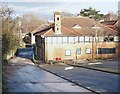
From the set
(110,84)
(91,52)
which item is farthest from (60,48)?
(110,84)

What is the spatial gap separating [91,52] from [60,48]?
20.8ft

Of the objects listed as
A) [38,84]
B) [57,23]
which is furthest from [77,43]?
[38,84]

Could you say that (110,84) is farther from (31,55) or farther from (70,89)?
(31,55)

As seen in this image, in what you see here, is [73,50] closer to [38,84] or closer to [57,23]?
[57,23]

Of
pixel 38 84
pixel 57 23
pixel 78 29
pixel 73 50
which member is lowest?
pixel 38 84

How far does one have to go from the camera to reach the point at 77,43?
64.4m

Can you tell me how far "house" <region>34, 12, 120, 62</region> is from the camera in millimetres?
63219

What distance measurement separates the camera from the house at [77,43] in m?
63.2

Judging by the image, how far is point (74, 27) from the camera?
6906 cm

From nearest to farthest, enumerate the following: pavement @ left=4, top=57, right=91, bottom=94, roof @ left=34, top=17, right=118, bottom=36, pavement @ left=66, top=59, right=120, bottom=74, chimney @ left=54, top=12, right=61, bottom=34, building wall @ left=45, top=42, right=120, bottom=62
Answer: pavement @ left=4, top=57, right=91, bottom=94 → pavement @ left=66, top=59, right=120, bottom=74 → building wall @ left=45, top=42, right=120, bottom=62 → chimney @ left=54, top=12, right=61, bottom=34 → roof @ left=34, top=17, right=118, bottom=36

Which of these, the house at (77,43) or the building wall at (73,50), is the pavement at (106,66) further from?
the house at (77,43)

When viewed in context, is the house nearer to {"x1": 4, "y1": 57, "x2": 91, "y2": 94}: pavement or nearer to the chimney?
the chimney

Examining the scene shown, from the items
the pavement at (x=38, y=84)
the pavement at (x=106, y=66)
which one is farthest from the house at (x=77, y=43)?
the pavement at (x=38, y=84)

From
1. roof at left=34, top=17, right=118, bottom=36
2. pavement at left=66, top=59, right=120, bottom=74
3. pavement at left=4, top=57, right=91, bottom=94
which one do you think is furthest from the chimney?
pavement at left=4, top=57, right=91, bottom=94
